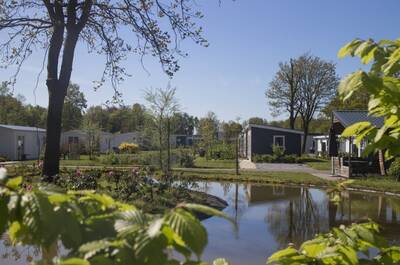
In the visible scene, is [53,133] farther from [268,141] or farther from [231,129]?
[231,129]

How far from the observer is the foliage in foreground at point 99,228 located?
119cm

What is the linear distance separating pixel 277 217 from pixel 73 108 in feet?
254

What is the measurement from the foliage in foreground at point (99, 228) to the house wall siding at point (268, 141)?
45428mm

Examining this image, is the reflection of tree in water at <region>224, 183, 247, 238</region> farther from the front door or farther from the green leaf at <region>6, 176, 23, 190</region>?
the front door

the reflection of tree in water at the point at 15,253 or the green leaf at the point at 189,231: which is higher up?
the green leaf at the point at 189,231

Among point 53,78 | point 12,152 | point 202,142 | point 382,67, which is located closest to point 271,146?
point 202,142

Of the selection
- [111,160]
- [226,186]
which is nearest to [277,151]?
[111,160]

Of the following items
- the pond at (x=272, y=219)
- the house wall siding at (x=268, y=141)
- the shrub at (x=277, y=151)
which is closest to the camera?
the pond at (x=272, y=219)

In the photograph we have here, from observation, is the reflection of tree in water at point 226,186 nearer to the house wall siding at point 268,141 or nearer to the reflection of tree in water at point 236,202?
the reflection of tree in water at point 236,202

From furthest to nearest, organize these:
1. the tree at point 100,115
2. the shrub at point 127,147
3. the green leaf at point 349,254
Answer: the tree at point 100,115 < the shrub at point 127,147 < the green leaf at point 349,254

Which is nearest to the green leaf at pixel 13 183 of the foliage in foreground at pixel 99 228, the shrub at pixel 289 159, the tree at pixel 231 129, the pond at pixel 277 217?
the foliage in foreground at pixel 99 228

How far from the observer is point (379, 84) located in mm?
1855

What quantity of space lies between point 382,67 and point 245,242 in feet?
27.7

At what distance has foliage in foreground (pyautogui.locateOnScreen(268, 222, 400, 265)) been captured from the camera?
185 centimetres
